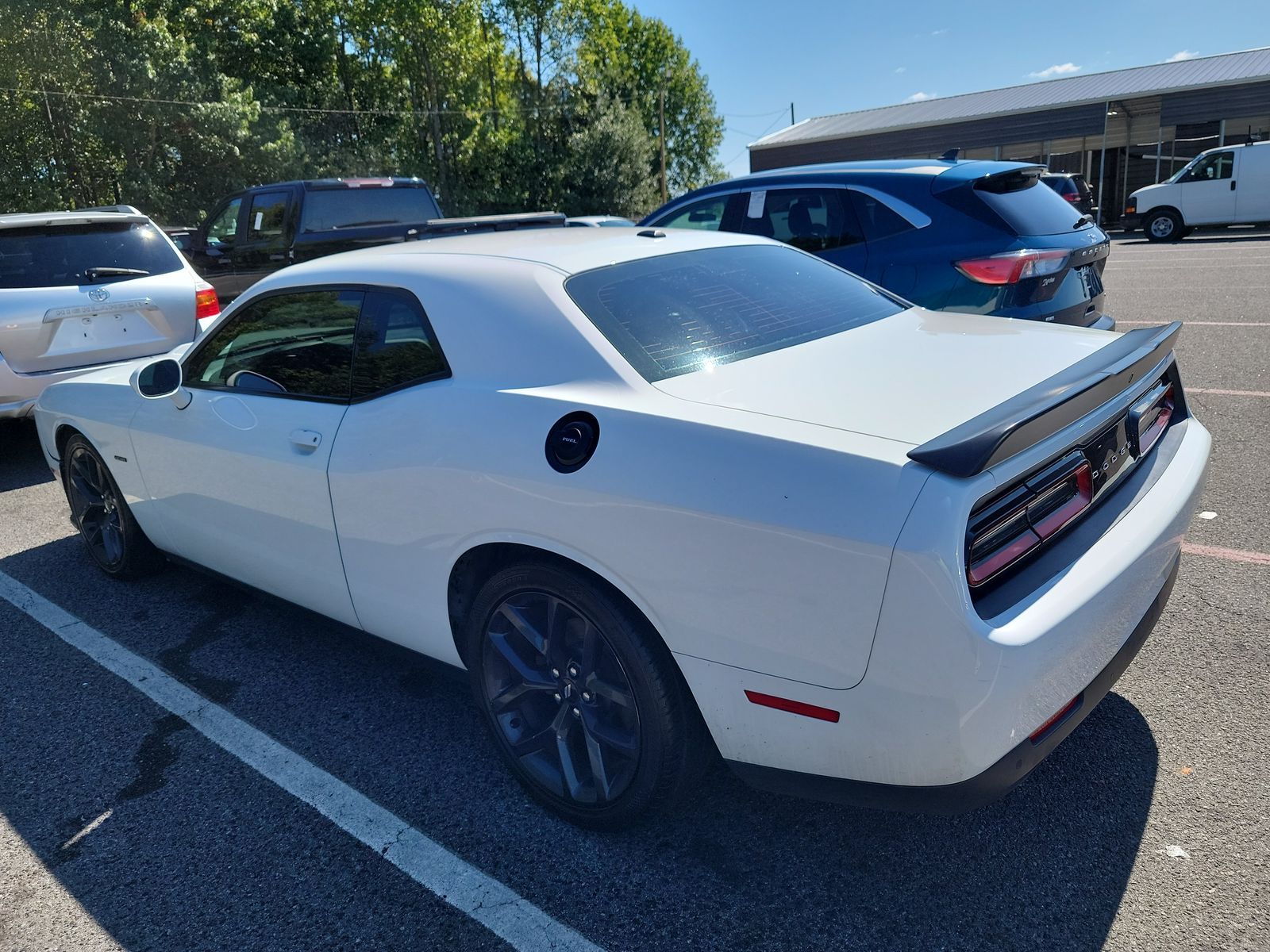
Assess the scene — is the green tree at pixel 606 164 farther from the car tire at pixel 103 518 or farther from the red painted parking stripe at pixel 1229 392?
the car tire at pixel 103 518

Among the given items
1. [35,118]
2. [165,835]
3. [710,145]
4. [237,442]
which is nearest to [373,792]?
[165,835]

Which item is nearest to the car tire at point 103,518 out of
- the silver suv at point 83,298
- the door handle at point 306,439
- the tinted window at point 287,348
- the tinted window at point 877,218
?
the tinted window at point 287,348

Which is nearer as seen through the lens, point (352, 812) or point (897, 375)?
point (897, 375)

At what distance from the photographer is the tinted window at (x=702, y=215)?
6.41 meters

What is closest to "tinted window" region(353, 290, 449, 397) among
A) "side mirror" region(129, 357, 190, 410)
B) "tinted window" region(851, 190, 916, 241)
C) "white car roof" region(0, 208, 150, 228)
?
"side mirror" region(129, 357, 190, 410)

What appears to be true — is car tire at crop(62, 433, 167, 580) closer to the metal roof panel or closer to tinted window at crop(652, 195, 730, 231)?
tinted window at crop(652, 195, 730, 231)

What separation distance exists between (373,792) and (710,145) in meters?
75.4

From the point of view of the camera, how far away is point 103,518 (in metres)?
4.34

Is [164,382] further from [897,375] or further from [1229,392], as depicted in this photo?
[1229,392]

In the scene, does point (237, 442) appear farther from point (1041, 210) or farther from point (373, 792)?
point (1041, 210)

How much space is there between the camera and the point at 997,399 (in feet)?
7.02

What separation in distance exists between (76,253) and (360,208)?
3559 millimetres

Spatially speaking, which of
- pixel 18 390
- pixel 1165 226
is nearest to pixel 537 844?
pixel 18 390

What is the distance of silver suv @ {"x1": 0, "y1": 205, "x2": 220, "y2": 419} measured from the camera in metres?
6.00
